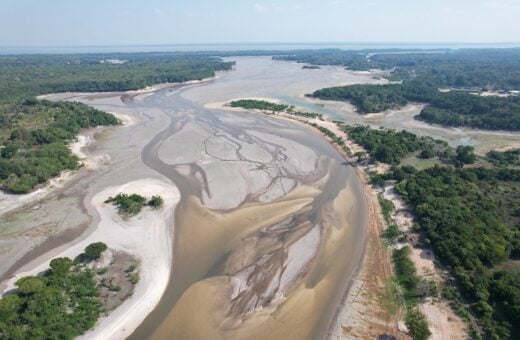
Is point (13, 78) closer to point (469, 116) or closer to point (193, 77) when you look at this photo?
point (193, 77)

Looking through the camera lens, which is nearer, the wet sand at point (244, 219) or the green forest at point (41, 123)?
the wet sand at point (244, 219)

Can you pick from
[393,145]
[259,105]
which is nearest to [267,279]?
[393,145]

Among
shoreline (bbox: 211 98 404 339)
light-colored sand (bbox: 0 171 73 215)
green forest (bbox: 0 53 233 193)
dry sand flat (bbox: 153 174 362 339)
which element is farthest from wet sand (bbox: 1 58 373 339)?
green forest (bbox: 0 53 233 193)

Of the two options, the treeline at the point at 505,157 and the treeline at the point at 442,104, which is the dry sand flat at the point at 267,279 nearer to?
the treeline at the point at 505,157

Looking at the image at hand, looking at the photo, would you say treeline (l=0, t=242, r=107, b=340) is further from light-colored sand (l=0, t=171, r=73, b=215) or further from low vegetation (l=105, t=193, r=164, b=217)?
light-colored sand (l=0, t=171, r=73, b=215)

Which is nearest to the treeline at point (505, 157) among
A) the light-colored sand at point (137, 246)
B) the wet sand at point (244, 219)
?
the wet sand at point (244, 219)

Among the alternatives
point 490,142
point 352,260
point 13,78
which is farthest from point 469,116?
point 13,78
